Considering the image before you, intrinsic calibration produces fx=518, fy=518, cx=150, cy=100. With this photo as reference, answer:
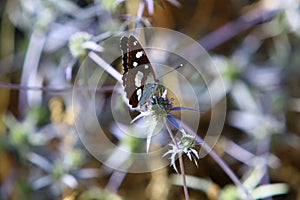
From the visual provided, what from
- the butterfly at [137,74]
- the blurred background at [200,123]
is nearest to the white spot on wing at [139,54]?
the butterfly at [137,74]

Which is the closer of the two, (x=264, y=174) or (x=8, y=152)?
(x=264, y=174)

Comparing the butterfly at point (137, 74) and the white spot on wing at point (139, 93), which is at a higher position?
the butterfly at point (137, 74)

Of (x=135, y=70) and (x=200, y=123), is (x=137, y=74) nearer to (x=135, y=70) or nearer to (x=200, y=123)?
(x=135, y=70)

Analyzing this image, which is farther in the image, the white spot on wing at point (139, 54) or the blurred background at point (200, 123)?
the blurred background at point (200, 123)

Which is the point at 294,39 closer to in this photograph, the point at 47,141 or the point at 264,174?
the point at 264,174

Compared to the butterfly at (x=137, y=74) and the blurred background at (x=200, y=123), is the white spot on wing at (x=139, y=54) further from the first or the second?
the blurred background at (x=200, y=123)

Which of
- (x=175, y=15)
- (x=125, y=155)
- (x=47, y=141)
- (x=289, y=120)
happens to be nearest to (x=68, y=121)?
(x=47, y=141)

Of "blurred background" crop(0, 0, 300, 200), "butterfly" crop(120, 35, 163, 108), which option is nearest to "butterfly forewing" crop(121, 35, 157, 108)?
"butterfly" crop(120, 35, 163, 108)
